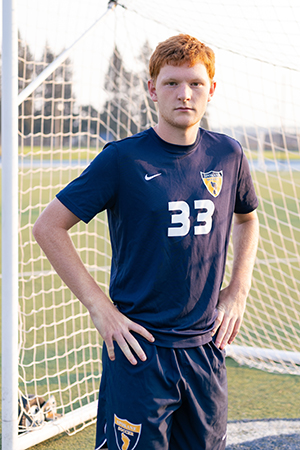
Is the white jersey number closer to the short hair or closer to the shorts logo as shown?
the short hair

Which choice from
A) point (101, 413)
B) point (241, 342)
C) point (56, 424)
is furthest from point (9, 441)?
point (241, 342)

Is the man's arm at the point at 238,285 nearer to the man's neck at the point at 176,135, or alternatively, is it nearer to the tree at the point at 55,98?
the man's neck at the point at 176,135

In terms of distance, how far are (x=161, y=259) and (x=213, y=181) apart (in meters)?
0.29

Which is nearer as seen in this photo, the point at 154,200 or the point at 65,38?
the point at 154,200

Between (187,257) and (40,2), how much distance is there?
6.73 feet

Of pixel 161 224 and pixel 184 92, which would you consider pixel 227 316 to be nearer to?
pixel 161 224

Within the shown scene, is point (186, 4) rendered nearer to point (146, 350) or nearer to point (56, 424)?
point (146, 350)

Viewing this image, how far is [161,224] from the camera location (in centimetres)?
146

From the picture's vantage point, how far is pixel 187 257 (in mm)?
1485

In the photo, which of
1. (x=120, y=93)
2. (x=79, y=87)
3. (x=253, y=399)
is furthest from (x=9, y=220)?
(x=120, y=93)

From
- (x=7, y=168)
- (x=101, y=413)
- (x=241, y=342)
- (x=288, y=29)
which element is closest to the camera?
(x=101, y=413)

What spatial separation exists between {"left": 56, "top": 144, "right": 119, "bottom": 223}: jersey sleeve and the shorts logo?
0.59m

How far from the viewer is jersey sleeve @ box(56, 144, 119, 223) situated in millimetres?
1438

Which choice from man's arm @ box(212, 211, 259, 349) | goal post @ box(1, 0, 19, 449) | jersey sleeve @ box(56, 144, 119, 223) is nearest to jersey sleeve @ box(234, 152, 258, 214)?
man's arm @ box(212, 211, 259, 349)
